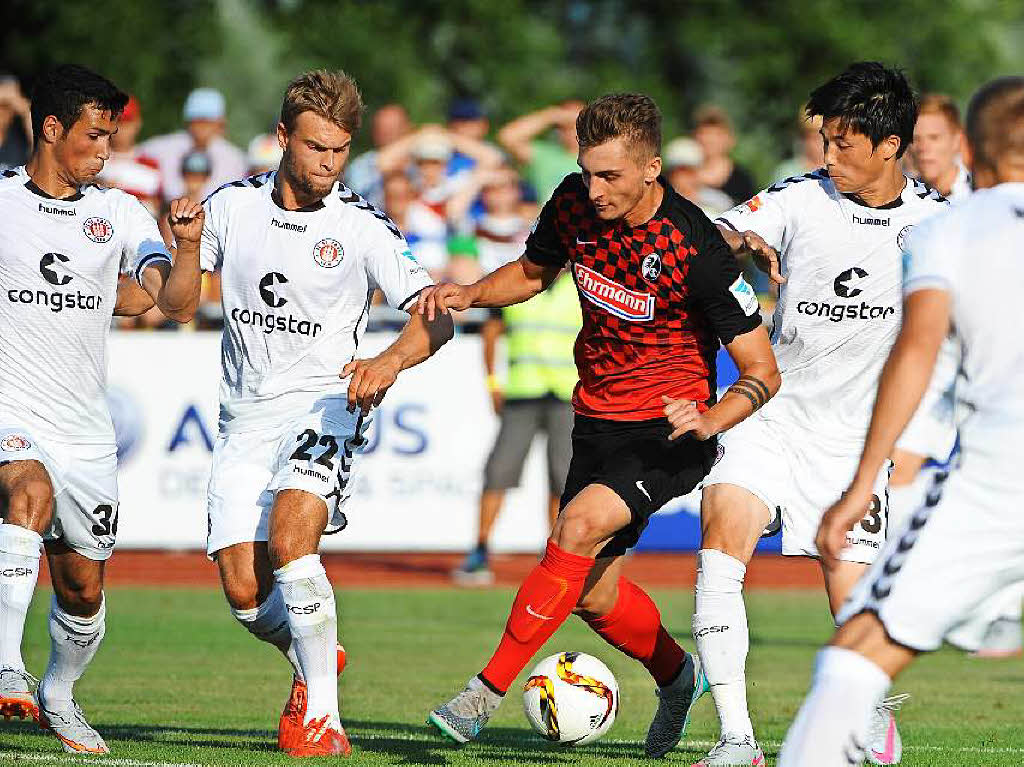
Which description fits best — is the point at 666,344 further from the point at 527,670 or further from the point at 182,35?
the point at 182,35

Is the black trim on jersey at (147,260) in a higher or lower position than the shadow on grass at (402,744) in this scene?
higher

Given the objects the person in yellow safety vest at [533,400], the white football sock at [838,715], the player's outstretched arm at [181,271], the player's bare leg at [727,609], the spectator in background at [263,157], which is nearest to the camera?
the white football sock at [838,715]

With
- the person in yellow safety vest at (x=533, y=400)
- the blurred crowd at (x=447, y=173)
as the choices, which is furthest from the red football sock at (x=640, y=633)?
the blurred crowd at (x=447, y=173)

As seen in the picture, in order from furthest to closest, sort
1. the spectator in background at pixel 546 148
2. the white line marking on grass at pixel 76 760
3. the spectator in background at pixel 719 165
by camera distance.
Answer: the spectator in background at pixel 719 165 < the spectator in background at pixel 546 148 < the white line marking on grass at pixel 76 760

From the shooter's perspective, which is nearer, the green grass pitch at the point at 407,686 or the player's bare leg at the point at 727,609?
the player's bare leg at the point at 727,609

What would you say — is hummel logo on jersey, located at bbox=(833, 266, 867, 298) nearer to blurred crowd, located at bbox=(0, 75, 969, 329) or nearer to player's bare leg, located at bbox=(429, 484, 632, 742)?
player's bare leg, located at bbox=(429, 484, 632, 742)

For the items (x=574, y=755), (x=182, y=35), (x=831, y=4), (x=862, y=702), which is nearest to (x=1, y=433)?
(x=574, y=755)

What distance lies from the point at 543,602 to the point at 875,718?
158 cm

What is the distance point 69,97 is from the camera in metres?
8.00

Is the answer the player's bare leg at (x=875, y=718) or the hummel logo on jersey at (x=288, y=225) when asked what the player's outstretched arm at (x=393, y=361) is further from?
the player's bare leg at (x=875, y=718)

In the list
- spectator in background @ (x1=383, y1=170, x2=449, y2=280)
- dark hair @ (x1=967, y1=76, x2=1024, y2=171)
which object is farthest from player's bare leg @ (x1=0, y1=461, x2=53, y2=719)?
spectator in background @ (x1=383, y1=170, x2=449, y2=280)

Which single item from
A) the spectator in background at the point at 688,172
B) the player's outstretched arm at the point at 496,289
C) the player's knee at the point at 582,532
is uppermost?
the spectator in background at the point at 688,172

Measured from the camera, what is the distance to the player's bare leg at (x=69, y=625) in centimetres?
799

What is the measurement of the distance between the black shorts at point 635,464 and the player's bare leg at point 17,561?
7.23 ft
